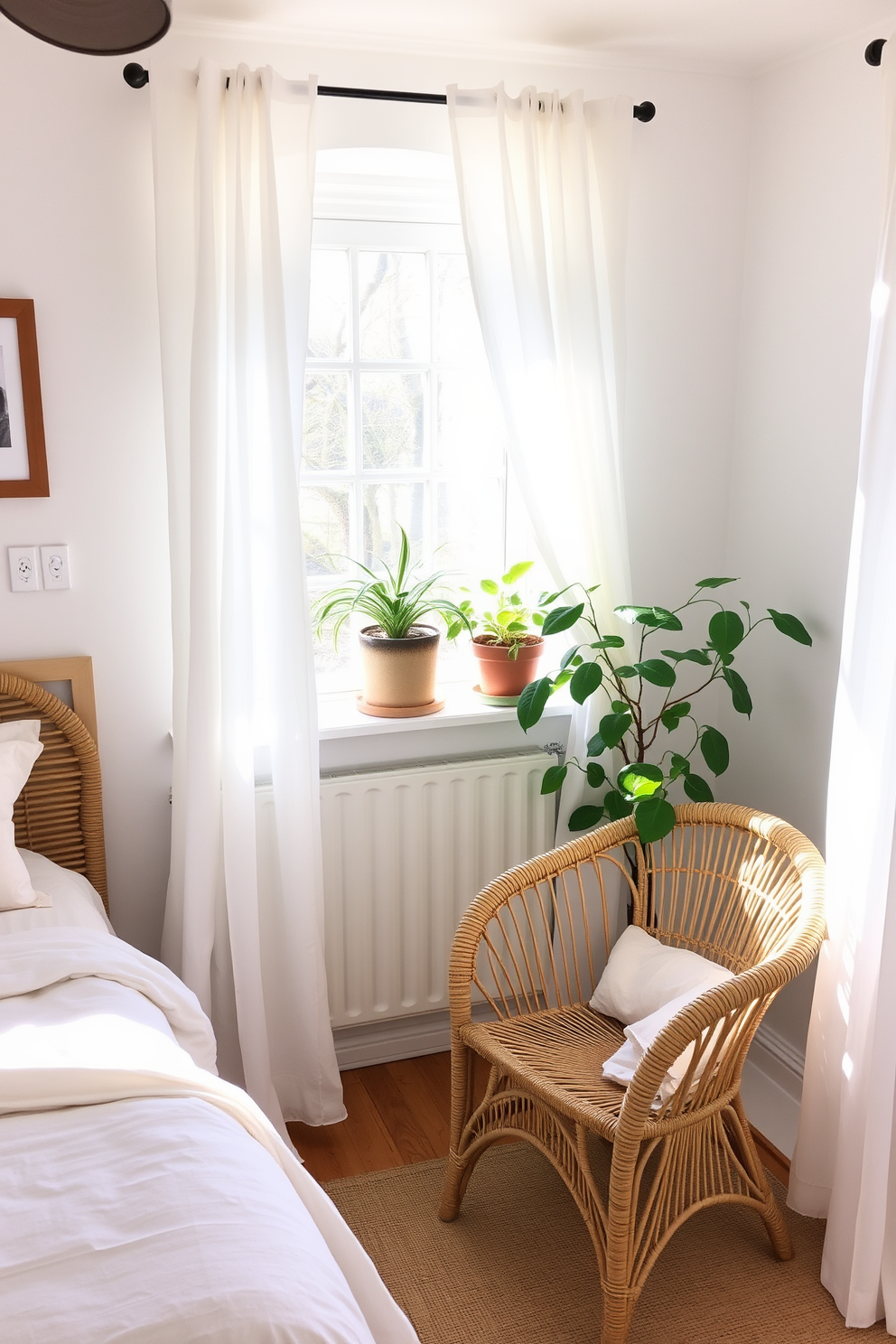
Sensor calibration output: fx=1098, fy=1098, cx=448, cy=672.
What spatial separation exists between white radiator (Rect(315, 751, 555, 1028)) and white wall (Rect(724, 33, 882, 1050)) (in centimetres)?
59

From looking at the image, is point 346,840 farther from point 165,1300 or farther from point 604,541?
point 165,1300

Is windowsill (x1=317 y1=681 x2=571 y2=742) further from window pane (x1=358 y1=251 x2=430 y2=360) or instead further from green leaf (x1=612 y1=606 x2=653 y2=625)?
window pane (x1=358 y1=251 x2=430 y2=360)

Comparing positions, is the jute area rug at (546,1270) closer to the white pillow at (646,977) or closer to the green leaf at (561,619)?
the white pillow at (646,977)

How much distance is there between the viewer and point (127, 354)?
2289 millimetres

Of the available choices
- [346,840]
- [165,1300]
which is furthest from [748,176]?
[165,1300]

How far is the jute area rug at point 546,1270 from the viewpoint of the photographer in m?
1.98

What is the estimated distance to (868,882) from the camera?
6.44 feet

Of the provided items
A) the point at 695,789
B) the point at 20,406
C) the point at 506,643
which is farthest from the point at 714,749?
the point at 20,406

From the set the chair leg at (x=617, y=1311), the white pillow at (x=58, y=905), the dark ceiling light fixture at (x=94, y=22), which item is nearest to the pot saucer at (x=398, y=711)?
the white pillow at (x=58, y=905)

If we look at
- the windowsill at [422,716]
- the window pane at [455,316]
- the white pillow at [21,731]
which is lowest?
the windowsill at [422,716]

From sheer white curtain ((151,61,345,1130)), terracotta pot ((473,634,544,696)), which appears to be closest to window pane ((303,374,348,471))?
sheer white curtain ((151,61,345,1130))

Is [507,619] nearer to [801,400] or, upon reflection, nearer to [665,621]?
[665,621]

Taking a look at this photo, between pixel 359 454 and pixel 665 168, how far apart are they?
Result: 99cm

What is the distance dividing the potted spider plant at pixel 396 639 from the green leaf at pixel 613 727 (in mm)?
459
